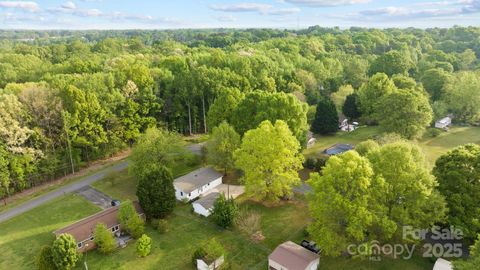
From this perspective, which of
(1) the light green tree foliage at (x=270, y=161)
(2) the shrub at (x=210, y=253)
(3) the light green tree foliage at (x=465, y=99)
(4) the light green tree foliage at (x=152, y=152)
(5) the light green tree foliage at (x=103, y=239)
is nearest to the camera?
(2) the shrub at (x=210, y=253)

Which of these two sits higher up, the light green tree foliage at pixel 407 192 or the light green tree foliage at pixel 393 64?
the light green tree foliage at pixel 393 64

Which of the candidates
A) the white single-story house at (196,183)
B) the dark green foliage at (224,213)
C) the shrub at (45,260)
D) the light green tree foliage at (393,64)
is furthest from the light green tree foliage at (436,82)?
the shrub at (45,260)

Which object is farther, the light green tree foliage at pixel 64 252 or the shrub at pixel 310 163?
the shrub at pixel 310 163

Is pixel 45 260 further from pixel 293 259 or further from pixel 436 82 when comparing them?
pixel 436 82

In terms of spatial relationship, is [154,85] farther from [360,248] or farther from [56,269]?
[360,248]

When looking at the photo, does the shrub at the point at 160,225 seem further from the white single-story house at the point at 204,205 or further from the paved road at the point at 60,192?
the paved road at the point at 60,192

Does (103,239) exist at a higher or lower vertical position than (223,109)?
lower

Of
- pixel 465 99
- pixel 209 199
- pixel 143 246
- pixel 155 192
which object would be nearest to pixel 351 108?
pixel 465 99
